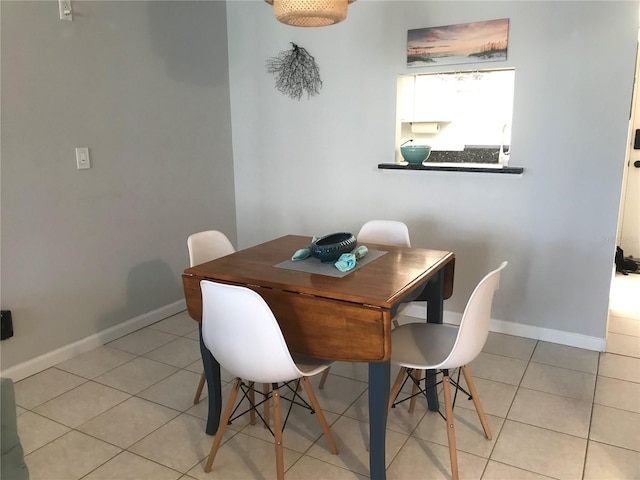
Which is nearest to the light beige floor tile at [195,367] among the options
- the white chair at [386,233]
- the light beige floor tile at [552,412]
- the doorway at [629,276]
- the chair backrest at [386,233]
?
the white chair at [386,233]

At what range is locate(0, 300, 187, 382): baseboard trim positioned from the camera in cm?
270

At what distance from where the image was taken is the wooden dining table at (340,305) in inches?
67.2

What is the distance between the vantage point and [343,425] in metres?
2.26

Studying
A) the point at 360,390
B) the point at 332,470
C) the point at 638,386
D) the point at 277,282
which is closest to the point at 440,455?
the point at 332,470

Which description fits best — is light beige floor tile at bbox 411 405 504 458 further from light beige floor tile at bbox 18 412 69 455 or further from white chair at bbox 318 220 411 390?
light beige floor tile at bbox 18 412 69 455

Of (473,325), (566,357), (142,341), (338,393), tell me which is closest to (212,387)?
(338,393)

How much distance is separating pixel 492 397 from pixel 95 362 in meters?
2.12

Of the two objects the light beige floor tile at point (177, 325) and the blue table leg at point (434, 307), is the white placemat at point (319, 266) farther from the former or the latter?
the light beige floor tile at point (177, 325)

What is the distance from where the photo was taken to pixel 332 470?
6.47 ft

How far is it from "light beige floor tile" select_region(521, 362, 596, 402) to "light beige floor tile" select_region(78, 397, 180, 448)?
1765mm

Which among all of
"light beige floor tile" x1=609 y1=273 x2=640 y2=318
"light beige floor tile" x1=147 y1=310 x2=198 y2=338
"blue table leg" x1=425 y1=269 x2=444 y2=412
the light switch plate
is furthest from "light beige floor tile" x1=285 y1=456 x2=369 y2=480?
"light beige floor tile" x1=609 y1=273 x2=640 y2=318

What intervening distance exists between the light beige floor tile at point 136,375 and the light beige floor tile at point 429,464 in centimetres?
133

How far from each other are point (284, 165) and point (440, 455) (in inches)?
92.8

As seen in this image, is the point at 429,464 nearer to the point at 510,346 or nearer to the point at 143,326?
the point at 510,346
